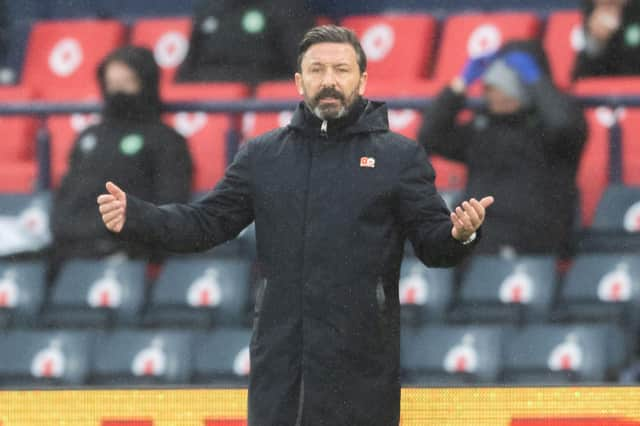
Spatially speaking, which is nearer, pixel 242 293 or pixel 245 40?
pixel 242 293

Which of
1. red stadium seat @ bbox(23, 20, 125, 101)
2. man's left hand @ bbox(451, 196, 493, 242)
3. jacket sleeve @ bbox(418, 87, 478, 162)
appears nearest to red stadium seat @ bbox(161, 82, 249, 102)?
red stadium seat @ bbox(23, 20, 125, 101)

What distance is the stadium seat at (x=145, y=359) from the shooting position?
6.94m

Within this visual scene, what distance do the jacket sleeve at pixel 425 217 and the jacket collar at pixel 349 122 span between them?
129mm

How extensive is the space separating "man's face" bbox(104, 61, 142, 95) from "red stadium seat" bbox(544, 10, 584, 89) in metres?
1.95

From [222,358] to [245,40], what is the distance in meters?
2.09

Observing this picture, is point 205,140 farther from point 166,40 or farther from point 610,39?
point 610,39

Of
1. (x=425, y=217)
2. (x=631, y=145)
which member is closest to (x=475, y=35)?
(x=631, y=145)

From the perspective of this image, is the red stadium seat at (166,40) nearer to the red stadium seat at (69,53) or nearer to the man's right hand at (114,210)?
the red stadium seat at (69,53)

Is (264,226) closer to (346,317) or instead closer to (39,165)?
(346,317)

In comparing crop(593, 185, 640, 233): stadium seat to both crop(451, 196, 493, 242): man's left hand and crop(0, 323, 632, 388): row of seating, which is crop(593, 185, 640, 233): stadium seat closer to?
crop(0, 323, 632, 388): row of seating

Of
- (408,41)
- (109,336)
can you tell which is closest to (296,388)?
(109,336)

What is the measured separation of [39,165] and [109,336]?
111cm

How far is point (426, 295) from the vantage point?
22.8 ft

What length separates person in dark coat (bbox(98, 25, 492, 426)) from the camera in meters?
4.40
